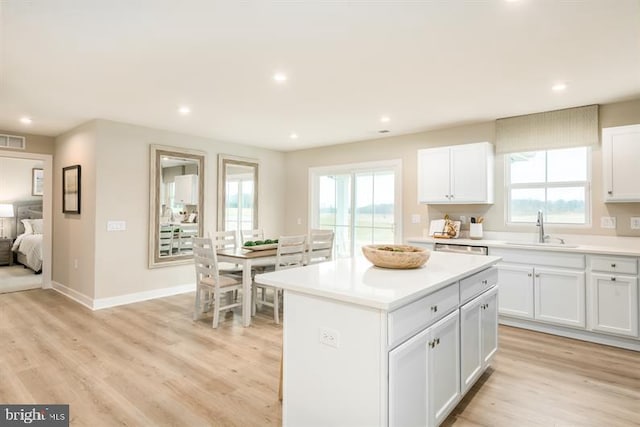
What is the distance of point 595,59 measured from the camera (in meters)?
2.70

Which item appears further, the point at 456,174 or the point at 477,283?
the point at 456,174

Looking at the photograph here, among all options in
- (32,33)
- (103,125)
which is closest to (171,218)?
(103,125)

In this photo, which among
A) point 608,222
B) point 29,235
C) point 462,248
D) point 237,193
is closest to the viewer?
point 608,222

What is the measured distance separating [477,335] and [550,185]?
8.81 ft

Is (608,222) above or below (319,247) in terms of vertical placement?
above

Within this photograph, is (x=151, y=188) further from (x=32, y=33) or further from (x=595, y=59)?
(x=595, y=59)

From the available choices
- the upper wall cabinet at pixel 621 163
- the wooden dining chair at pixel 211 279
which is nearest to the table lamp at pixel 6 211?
the wooden dining chair at pixel 211 279

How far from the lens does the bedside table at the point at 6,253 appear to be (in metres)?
7.38

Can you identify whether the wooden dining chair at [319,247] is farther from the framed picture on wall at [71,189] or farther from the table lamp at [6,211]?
the table lamp at [6,211]

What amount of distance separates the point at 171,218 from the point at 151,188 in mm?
523

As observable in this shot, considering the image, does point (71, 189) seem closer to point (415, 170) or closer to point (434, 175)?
point (415, 170)

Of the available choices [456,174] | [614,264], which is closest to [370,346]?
[614,264]

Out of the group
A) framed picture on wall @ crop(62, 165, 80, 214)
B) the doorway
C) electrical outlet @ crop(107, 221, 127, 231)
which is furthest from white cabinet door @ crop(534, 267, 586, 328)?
the doorway

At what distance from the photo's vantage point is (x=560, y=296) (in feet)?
11.7
